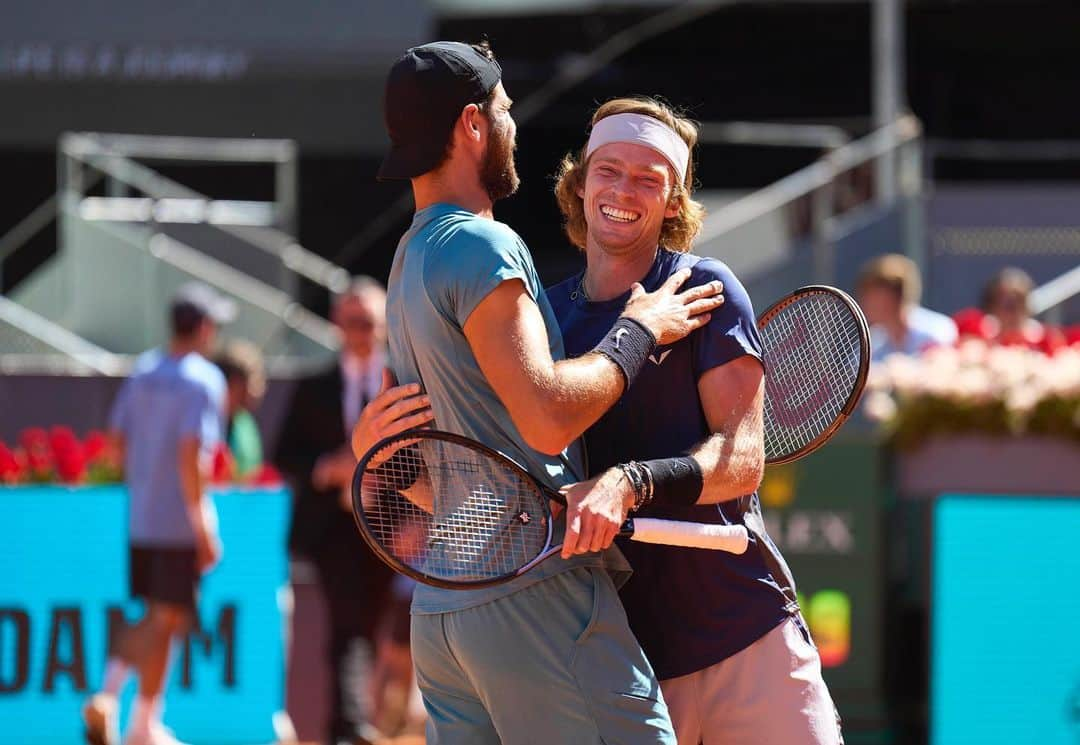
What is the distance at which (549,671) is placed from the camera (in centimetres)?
274

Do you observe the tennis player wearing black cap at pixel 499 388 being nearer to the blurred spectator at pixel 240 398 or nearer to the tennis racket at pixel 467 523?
the tennis racket at pixel 467 523

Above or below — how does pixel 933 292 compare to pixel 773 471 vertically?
above

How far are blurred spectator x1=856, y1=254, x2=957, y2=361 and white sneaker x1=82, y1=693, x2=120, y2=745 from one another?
3665mm

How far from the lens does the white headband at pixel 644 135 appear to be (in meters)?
3.07

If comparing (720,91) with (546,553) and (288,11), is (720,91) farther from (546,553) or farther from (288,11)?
(546,553)

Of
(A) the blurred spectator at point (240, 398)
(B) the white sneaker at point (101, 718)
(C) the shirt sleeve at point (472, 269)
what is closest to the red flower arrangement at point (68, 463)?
(A) the blurred spectator at point (240, 398)

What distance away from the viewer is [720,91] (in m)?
16.3

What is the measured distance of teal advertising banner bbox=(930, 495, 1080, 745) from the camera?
20.1ft

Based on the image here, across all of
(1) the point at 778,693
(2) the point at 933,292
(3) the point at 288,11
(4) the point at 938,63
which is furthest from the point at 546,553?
(4) the point at 938,63

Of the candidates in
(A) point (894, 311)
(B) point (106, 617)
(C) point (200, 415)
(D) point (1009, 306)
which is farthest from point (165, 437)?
(D) point (1009, 306)

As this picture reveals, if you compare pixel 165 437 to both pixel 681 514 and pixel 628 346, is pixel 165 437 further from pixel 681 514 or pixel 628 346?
pixel 628 346

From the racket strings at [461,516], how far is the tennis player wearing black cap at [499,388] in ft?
0.14

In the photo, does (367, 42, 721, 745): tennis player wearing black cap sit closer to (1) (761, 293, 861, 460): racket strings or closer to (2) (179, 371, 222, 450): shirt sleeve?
(1) (761, 293, 861, 460): racket strings

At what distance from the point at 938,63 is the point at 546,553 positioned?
1498cm
